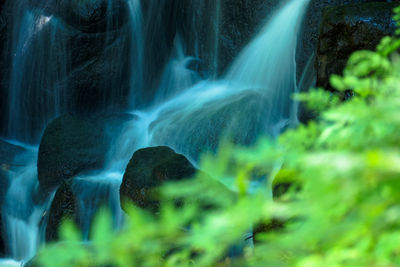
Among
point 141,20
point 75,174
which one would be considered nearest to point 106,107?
point 141,20

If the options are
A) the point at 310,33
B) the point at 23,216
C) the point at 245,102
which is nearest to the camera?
the point at 310,33

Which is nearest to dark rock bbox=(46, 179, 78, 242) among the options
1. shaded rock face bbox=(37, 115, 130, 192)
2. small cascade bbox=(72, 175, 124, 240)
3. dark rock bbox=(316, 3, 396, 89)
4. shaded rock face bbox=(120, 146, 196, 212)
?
small cascade bbox=(72, 175, 124, 240)

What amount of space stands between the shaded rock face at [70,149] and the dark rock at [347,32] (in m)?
3.77

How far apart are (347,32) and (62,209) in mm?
3837

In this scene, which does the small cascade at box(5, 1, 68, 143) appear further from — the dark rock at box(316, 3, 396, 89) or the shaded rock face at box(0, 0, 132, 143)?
the dark rock at box(316, 3, 396, 89)

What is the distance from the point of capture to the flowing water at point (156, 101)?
20.6 feet

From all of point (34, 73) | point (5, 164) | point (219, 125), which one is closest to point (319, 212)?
point (219, 125)

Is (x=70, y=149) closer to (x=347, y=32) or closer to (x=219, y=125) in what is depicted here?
(x=219, y=125)

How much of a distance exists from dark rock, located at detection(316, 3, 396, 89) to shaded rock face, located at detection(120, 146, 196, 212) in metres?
1.66

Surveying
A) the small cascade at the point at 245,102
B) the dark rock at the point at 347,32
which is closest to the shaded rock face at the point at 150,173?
the small cascade at the point at 245,102

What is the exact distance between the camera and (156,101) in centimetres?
902

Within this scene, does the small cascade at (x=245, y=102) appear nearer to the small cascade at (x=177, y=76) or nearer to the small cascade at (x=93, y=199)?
the small cascade at (x=177, y=76)

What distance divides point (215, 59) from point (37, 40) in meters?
3.40

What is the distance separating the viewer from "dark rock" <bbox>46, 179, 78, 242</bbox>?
19.5 ft
